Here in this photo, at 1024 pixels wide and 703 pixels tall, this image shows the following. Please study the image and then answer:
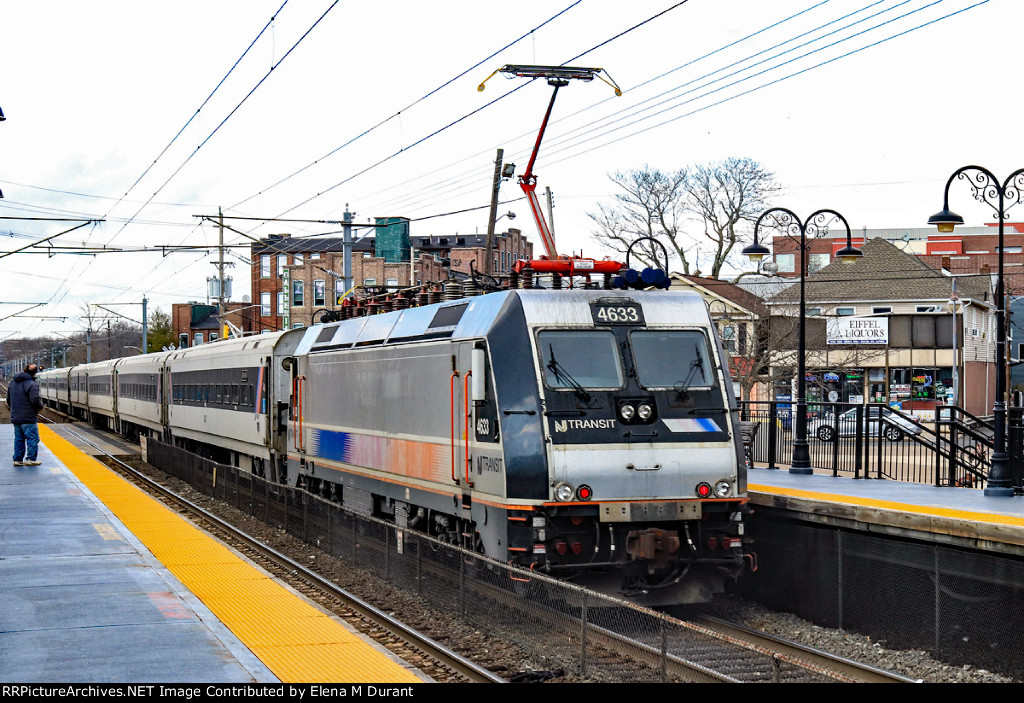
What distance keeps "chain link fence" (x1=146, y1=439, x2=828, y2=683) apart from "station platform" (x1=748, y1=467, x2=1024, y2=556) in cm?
365

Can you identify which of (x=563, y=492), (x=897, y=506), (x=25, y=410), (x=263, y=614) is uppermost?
(x=25, y=410)

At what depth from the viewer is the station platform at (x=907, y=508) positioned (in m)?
10.8

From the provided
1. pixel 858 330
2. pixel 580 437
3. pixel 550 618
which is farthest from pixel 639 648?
pixel 858 330

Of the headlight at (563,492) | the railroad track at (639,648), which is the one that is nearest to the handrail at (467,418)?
the railroad track at (639,648)

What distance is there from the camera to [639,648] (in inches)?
345

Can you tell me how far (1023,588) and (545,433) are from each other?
4601mm

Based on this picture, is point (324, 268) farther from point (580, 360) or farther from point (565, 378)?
point (565, 378)

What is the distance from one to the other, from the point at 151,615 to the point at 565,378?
4.63 meters

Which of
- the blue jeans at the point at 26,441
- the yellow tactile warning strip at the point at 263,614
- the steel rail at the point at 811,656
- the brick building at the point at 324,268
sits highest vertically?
the brick building at the point at 324,268

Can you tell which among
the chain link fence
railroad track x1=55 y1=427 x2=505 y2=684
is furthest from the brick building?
the chain link fence

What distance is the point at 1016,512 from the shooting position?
12.7 m

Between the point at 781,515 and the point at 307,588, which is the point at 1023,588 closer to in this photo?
the point at 781,515

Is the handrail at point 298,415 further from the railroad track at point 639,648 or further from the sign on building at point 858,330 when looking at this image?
the sign on building at point 858,330

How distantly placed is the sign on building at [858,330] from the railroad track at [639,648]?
135 ft
